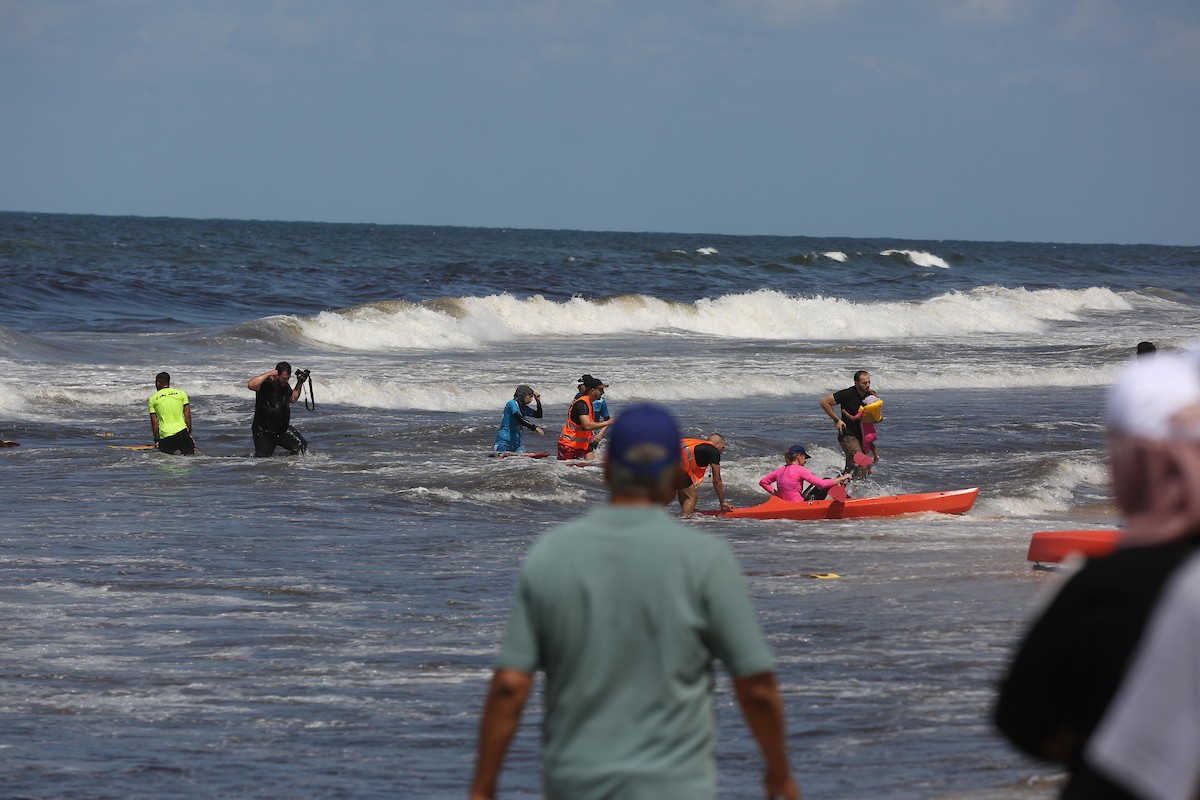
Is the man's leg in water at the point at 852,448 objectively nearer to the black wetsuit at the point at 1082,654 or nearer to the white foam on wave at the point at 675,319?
the black wetsuit at the point at 1082,654

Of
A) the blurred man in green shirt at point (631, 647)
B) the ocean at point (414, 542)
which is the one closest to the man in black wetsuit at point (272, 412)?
the ocean at point (414, 542)

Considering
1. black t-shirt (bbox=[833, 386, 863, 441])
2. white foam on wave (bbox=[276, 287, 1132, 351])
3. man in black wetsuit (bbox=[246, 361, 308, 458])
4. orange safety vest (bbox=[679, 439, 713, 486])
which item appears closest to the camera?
orange safety vest (bbox=[679, 439, 713, 486])

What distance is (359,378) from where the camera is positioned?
2736 centimetres

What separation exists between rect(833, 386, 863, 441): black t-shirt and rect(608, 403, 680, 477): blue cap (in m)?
14.4

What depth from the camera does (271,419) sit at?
18.1 m

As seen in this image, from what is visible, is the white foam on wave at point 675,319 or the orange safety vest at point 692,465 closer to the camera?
the orange safety vest at point 692,465

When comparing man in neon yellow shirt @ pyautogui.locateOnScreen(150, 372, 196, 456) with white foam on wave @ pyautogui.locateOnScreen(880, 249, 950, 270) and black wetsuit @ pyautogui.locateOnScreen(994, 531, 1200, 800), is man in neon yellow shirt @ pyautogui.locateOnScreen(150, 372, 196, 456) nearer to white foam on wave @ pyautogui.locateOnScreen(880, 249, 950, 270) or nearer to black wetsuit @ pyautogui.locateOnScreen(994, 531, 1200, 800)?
black wetsuit @ pyautogui.locateOnScreen(994, 531, 1200, 800)

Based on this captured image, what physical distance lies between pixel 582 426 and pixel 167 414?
5.20 metres

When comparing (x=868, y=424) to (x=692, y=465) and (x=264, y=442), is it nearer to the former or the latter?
(x=692, y=465)

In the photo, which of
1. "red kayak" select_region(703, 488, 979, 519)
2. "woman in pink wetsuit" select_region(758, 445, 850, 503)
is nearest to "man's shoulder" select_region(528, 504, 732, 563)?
"red kayak" select_region(703, 488, 979, 519)

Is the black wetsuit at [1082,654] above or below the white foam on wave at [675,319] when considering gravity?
below

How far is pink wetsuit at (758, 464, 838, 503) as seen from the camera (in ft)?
49.0

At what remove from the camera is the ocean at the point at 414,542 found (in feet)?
22.0

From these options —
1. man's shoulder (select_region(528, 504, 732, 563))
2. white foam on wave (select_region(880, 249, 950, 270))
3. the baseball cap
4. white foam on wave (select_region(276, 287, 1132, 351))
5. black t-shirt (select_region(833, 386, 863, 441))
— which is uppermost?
white foam on wave (select_region(880, 249, 950, 270))
